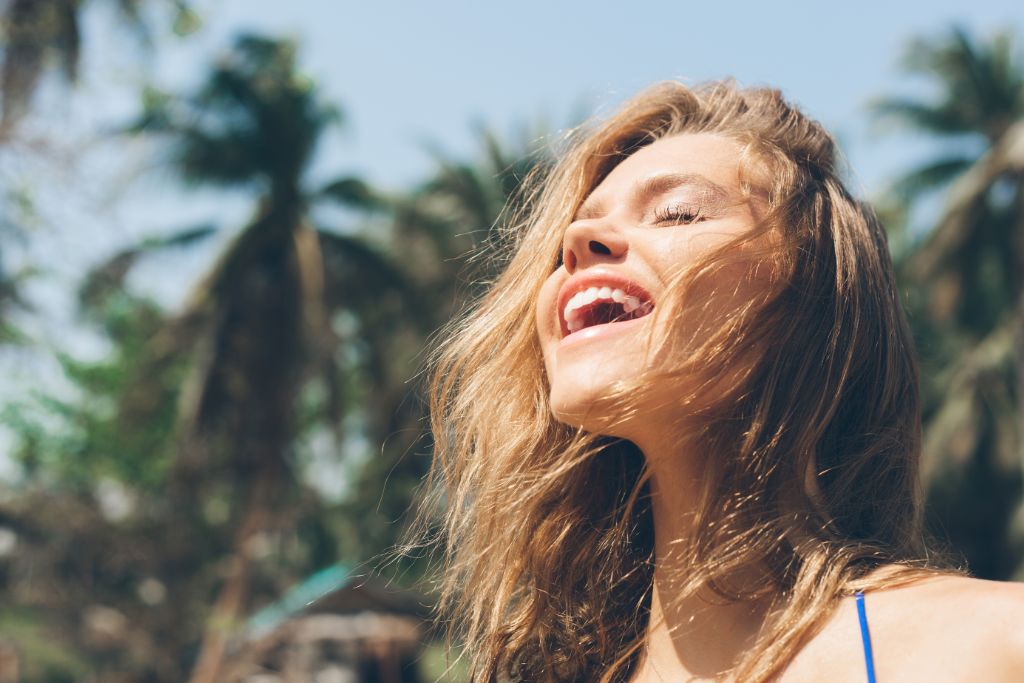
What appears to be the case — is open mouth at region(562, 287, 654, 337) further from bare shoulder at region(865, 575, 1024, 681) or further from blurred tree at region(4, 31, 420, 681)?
blurred tree at region(4, 31, 420, 681)

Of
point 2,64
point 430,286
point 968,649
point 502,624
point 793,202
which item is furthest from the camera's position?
point 430,286

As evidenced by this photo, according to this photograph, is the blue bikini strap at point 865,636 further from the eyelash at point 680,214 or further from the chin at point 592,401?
the eyelash at point 680,214

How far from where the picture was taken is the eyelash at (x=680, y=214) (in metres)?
1.56

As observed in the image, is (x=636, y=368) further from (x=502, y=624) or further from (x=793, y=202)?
(x=502, y=624)

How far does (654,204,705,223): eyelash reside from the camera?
61.5 inches

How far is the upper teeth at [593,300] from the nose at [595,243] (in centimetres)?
5

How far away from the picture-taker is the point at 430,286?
20.2 metres

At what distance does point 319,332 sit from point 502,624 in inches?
630

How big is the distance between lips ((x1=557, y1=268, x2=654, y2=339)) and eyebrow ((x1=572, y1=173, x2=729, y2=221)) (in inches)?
5.9

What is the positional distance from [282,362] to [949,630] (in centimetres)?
1722

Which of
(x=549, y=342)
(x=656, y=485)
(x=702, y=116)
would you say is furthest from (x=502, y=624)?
(x=702, y=116)

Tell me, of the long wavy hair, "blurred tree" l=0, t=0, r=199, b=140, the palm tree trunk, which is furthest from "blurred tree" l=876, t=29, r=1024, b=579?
the long wavy hair

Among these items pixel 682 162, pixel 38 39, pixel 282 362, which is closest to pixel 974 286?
pixel 282 362

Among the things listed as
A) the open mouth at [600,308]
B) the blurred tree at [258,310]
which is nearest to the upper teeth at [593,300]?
the open mouth at [600,308]
